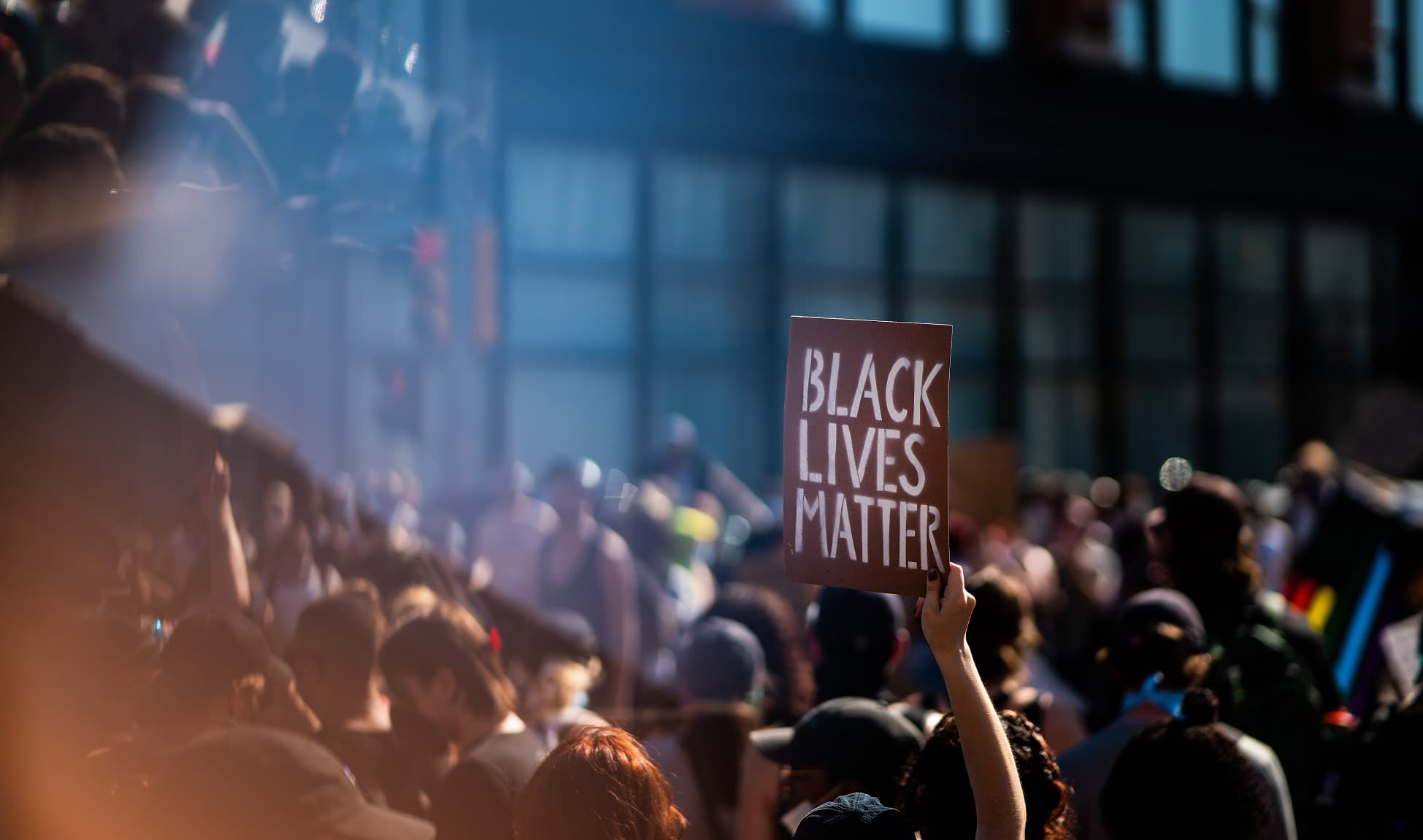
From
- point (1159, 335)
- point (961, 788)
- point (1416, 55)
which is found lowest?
point (961, 788)

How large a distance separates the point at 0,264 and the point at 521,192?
11.6 metres

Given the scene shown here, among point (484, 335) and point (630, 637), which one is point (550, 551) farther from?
point (484, 335)

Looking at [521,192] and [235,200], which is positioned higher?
[521,192]

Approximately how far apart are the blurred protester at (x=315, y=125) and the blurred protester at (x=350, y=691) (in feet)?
3.84

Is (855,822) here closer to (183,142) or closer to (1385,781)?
(1385,781)

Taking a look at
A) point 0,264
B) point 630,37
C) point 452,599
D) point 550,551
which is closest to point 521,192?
point 630,37

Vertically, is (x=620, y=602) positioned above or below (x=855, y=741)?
below

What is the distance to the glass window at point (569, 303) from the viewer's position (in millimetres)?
14688

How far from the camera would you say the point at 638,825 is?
2393 millimetres

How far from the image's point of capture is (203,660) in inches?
123

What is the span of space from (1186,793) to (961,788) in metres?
0.54

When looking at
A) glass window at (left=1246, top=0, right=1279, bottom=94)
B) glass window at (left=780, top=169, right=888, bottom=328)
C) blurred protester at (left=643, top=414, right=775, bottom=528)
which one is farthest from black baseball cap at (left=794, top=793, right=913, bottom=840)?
glass window at (left=1246, top=0, right=1279, bottom=94)

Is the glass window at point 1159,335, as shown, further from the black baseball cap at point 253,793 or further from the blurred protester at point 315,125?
the black baseball cap at point 253,793

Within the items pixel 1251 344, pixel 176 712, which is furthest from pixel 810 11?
pixel 176 712
